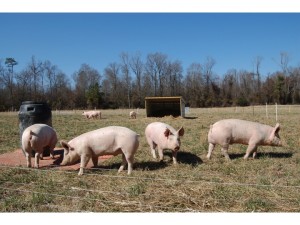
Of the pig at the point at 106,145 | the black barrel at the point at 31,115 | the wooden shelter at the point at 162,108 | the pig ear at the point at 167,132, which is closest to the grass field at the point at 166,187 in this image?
the pig at the point at 106,145

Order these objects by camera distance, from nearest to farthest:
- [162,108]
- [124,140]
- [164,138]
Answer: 1. [124,140]
2. [164,138]
3. [162,108]

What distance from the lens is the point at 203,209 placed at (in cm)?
459

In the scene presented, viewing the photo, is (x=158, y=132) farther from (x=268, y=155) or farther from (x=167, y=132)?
(x=268, y=155)

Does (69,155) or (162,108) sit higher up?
(162,108)

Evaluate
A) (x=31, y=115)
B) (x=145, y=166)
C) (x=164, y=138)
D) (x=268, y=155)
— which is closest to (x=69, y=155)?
(x=145, y=166)

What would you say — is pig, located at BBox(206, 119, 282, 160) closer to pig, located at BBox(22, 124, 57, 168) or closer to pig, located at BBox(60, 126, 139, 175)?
pig, located at BBox(60, 126, 139, 175)

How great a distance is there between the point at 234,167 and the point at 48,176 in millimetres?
3867

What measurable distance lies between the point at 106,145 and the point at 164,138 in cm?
152

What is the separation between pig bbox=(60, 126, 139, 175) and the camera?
710 centimetres

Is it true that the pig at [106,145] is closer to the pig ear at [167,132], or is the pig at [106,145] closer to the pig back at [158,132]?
the pig ear at [167,132]

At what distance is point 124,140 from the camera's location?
280 inches

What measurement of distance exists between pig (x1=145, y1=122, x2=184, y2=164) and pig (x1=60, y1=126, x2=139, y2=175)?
3.06 feet

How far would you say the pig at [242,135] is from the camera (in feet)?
27.4

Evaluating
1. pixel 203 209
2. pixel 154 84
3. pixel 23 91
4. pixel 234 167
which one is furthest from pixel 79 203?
pixel 154 84
